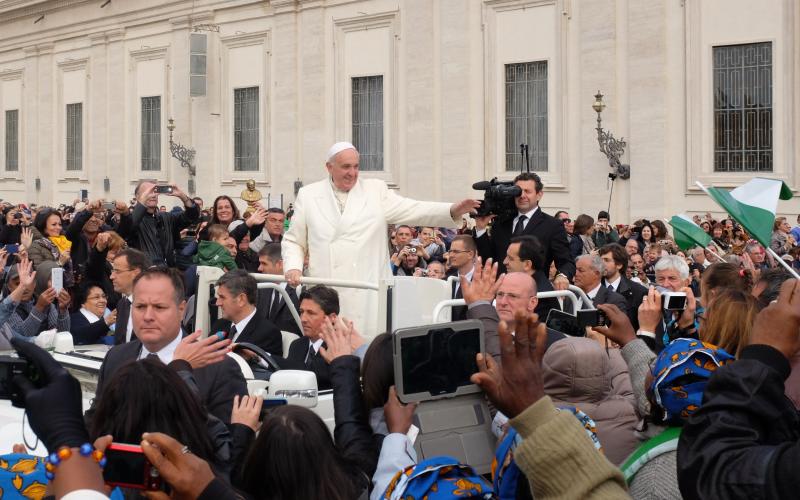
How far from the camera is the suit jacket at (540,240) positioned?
344 inches

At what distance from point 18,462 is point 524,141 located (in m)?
22.3

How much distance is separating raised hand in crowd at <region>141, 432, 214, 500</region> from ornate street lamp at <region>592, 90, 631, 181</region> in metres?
21.0

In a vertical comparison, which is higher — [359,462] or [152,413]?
[152,413]

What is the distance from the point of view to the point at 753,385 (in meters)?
2.51

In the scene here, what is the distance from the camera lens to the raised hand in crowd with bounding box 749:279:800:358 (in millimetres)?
2621

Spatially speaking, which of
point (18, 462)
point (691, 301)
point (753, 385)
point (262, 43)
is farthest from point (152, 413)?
point (262, 43)

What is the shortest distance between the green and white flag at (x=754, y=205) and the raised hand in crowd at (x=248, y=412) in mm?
1820

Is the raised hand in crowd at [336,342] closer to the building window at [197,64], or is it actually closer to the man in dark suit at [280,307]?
the man in dark suit at [280,307]

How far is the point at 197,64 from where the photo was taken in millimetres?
32094

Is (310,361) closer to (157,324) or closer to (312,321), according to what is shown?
(312,321)

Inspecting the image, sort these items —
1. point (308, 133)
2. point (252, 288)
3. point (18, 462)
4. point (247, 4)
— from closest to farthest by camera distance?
1. point (18, 462)
2. point (252, 288)
3. point (308, 133)
4. point (247, 4)

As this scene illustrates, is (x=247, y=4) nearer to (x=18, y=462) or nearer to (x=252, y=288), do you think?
(x=252, y=288)

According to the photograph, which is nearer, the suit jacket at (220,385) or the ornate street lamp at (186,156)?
the suit jacket at (220,385)

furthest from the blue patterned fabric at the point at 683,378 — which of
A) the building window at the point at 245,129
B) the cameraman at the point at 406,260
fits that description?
the building window at the point at 245,129
